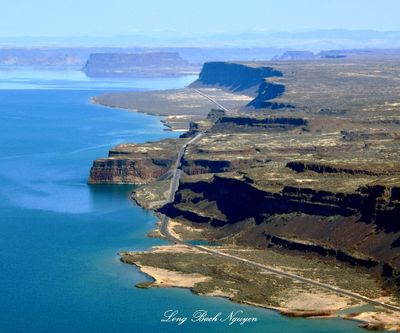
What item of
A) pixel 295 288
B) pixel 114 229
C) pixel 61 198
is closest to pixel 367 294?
pixel 295 288

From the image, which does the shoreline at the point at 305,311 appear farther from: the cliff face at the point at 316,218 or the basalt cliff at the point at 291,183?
the cliff face at the point at 316,218

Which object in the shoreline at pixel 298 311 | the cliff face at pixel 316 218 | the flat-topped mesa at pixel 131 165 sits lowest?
the flat-topped mesa at pixel 131 165

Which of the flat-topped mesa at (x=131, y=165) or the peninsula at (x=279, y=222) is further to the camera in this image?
the flat-topped mesa at (x=131, y=165)

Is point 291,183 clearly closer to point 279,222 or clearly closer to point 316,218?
point 279,222

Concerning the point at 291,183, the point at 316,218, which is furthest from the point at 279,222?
the point at 291,183

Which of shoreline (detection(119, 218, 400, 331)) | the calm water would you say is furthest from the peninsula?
the calm water

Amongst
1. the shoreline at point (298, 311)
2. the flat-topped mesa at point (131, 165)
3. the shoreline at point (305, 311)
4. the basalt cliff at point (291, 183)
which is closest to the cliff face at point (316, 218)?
the basalt cliff at point (291, 183)

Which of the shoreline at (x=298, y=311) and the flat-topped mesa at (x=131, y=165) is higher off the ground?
the shoreline at (x=298, y=311)

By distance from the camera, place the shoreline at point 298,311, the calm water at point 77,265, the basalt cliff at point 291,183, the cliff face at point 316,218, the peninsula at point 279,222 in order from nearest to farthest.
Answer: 1. the shoreline at point 298,311
2. the calm water at point 77,265
3. the peninsula at point 279,222
4. the cliff face at point 316,218
5. the basalt cliff at point 291,183

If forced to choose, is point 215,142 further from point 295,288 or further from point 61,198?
point 295,288
